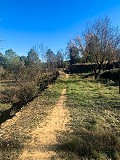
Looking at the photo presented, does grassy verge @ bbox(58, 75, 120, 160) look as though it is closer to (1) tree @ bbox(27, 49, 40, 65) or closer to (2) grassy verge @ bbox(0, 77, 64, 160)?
(2) grassy verge @ bbox(0, 77, 64, 160)

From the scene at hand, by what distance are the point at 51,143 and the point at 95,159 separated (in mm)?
1787

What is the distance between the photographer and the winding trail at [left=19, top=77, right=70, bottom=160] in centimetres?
768

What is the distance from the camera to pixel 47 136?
30.8ft

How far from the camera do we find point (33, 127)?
34.4 ft

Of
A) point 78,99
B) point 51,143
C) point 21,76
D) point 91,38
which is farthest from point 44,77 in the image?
point 51,143

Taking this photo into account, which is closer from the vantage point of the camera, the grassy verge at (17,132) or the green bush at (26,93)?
the grassy verge at (17,132)

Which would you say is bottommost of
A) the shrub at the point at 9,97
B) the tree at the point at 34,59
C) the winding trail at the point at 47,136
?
the shrub at the point at 9,97

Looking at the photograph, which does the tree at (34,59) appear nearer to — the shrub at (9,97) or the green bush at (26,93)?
the shrub at (9,97)


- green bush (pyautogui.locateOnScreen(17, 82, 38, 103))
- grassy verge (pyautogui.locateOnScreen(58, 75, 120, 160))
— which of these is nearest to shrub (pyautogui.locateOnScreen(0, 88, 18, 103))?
green bush (pyautogui.locateOnScreen(17, 82, 38, 103))

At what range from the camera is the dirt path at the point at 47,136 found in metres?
7.68


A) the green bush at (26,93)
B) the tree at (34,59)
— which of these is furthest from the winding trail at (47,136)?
the tree at (34,59)

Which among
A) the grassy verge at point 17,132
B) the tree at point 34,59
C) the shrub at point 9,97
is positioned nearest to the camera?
the grassy verge at point 17,132

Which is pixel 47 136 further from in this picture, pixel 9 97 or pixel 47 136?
pixel 9 97

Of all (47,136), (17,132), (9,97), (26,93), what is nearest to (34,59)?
(9,97)
